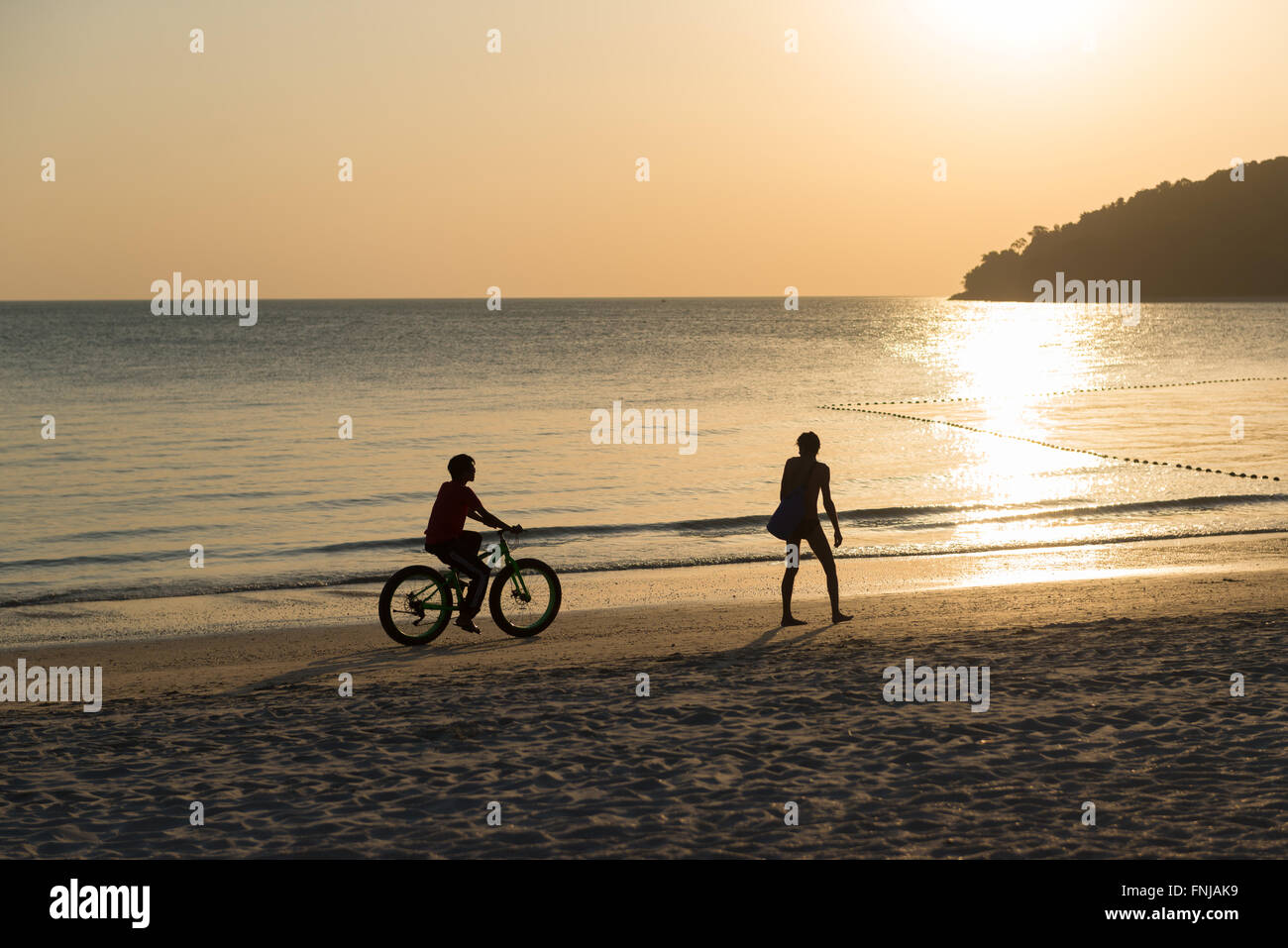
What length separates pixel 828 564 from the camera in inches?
487

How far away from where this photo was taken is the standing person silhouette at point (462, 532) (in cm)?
1110

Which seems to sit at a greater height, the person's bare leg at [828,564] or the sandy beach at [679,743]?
the person's bare leg at [828,564]

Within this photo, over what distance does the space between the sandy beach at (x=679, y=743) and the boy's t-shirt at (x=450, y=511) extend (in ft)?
3.72

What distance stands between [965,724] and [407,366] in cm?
6848

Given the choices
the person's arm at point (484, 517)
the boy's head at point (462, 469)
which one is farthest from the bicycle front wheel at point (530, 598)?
the boy's head at point (462, 469)

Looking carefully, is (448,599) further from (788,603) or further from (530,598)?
(788,603)

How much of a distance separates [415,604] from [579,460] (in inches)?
763

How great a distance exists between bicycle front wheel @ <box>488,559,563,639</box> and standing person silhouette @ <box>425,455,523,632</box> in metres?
0.35

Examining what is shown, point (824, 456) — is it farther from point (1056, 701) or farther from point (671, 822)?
point (671, 822)

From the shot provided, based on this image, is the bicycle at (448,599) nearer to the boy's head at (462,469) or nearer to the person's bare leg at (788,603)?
the boy's head at (462,469)

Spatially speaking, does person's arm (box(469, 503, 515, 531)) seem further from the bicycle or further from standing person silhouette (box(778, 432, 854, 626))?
standing person silhouette (box(778, 432, 854, 626))

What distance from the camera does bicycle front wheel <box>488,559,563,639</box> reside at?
39.4ft

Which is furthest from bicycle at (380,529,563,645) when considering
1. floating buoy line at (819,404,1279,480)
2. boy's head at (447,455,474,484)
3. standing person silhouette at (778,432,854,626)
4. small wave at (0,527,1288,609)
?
floating buoy line at (819,404,1279,480)

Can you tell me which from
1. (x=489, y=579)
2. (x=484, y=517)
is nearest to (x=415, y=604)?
(x=489, y=579)
